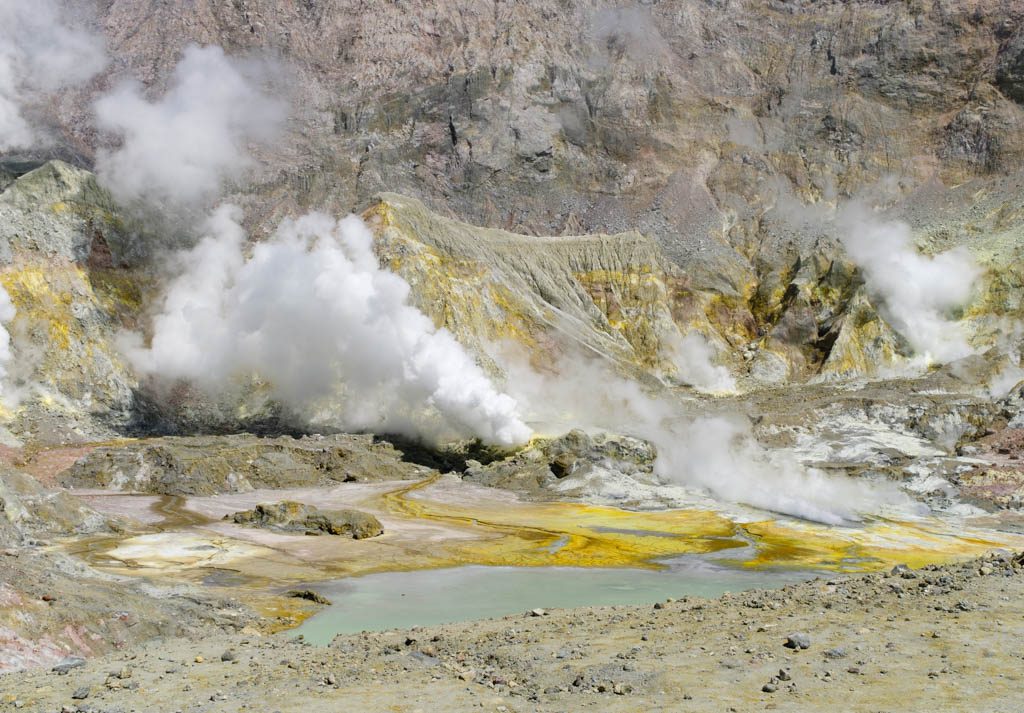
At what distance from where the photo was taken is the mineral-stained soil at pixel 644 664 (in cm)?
1105

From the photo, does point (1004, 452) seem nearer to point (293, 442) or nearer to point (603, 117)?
point (293, 442)

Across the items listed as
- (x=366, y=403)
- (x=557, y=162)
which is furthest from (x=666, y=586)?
(x=557, y=162)

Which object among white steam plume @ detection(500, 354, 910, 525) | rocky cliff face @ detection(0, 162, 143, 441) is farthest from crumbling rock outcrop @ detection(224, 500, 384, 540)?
rocky cliff face @ detection(0, 162, 143, 441)

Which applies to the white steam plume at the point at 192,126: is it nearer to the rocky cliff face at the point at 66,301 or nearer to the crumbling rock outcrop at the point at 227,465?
the rocky cliff face at the point at 66,301

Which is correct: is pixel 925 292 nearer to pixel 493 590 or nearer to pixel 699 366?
pixel 699 366

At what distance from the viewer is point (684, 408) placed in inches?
2506

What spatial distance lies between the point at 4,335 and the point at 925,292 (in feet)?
231

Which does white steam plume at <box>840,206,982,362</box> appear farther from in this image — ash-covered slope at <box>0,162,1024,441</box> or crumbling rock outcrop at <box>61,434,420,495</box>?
crumbling rock outcrop at <box>61,434,420,495</box>

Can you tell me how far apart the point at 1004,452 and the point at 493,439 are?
28884mm

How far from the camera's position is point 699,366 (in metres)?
81.1

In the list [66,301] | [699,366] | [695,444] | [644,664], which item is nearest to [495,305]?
[699,366]

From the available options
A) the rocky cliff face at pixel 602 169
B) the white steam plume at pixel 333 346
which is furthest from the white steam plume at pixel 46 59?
the white steam plume at pixel 333 346

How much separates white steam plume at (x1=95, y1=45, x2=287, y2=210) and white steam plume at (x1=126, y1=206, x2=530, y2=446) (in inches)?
655

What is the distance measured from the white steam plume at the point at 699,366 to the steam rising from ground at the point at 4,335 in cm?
5192
